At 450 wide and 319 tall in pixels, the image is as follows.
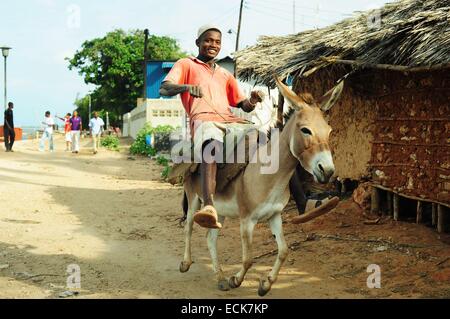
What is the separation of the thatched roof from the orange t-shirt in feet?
7.04

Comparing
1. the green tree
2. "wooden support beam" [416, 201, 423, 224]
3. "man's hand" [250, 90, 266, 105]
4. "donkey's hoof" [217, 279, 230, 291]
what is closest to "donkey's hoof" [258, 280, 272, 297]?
"donkey's hoof" [217, 279, 230, 291]

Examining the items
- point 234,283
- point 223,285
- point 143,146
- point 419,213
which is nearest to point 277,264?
point 234,283

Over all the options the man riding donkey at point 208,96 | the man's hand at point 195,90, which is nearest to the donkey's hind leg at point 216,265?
the man riding donkey at point 208,96

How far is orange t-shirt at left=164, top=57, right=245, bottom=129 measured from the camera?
547 cm

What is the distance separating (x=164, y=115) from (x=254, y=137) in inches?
755

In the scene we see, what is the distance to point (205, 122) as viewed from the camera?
5.37m

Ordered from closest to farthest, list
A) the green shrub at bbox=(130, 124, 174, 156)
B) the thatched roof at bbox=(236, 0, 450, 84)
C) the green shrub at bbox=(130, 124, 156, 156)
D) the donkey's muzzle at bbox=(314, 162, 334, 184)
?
the donkey's muzzle at bbox=(314, 162, 334, 184), the thatched roof at bbox=(236, 0, 450, 84), the green shrub at bbox=(130, 124, 174, 156), the green shrub at bbox=(130, 124, 156, 156)

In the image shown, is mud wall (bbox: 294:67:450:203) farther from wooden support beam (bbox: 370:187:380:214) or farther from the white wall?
the white wall

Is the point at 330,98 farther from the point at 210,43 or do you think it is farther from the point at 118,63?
the point at 118,63

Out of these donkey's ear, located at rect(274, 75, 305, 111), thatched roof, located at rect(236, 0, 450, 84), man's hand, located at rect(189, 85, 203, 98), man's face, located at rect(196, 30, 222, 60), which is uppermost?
thatched roof, located at rect(236, 0, 450, 84)

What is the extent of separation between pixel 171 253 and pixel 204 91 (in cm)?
262

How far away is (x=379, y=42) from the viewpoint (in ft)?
22.6

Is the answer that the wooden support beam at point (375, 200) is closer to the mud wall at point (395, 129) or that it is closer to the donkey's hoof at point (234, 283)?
the mud wall at point (395, 129)

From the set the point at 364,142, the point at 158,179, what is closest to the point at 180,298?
the point at 364,142
